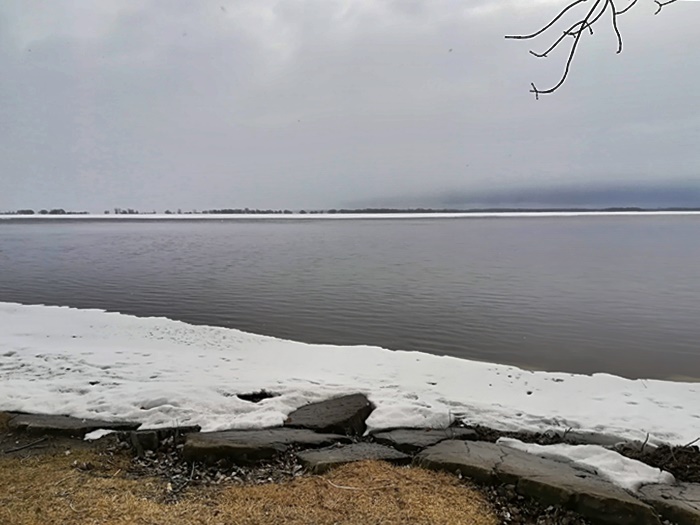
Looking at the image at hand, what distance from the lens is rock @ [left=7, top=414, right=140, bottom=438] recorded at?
3.89 metres

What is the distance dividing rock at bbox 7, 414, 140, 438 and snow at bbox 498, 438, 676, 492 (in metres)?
3.15

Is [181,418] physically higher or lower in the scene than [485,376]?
higher

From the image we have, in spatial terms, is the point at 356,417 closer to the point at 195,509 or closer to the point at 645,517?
the point at 195,509

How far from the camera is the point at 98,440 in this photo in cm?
381

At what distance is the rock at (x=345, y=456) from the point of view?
11.1 feet

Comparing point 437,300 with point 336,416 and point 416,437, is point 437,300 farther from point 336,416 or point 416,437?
point 416,437

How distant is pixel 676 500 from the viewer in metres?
3.00

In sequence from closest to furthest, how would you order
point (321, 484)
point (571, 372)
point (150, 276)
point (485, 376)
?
point (321, 484)
point (485, 376)
point (571, 372)
point (150, 276)

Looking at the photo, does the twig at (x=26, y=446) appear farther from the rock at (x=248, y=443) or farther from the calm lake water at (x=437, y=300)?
the calm lake water at (x=437, y=300)

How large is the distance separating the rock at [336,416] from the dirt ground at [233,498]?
2.69 ft

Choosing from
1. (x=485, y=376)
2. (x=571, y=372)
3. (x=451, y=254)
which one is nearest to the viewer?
(x=485, y=376)

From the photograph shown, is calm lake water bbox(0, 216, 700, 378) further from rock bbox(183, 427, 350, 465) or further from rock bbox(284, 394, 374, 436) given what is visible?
rock bbox(183, 427, 350, 465)

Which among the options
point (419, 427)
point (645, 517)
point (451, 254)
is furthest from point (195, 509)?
point (451, 254)

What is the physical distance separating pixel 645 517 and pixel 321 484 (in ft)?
6.15
